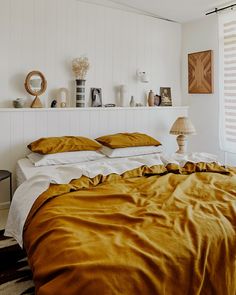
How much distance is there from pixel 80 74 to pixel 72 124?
1.93 feet

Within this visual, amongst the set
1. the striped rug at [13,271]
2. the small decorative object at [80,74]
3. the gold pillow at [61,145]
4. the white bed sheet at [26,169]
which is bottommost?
the striped rug at [13,271]

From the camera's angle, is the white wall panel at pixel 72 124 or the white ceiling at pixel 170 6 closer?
the white wall panel at pixel 72 124

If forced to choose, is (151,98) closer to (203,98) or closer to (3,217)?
(203,98)

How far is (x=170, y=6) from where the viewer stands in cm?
376

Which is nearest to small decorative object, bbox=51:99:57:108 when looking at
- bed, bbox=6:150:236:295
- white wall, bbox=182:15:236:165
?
bed, bbox=6:150:236:295

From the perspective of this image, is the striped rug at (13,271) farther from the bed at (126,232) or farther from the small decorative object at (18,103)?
the small decorative object at (18,103)

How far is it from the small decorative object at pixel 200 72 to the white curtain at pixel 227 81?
21 centimetres

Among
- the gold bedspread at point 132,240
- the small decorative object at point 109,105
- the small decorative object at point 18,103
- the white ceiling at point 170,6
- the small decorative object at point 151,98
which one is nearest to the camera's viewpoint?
the gold bedspread at point 132,240

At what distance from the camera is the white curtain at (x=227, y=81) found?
12.2ft

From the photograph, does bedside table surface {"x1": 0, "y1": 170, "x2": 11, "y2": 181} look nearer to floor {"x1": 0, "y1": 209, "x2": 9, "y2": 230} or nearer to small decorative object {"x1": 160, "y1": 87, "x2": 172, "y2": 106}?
floor {"x1": 0, "y1": 209, "x2": 9, "y2": 230}

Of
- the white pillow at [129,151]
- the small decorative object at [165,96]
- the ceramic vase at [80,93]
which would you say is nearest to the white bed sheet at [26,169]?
the white pillow at [129,151]

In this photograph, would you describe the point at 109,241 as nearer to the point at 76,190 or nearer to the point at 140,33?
the point at 76,190

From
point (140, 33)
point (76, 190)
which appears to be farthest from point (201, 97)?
point (76, 190)

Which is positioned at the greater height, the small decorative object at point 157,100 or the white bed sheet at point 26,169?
the small decorative object at point 157,100
